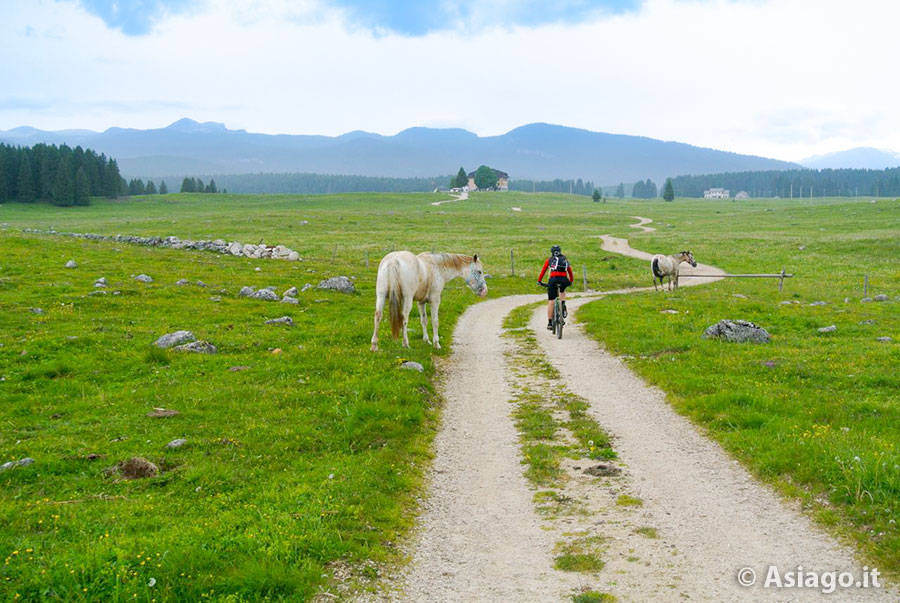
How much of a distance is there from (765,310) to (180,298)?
26.4 m

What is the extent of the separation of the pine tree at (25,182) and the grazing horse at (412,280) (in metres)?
144

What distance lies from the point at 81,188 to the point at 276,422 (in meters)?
149

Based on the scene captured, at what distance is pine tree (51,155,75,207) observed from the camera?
12975 centimetres

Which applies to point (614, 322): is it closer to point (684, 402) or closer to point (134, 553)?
point (684, 402)

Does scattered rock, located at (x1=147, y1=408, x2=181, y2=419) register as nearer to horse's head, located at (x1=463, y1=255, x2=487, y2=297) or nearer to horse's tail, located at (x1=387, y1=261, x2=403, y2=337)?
horse's tail, located at (x1=387, y1=261, x2=403, y2=337)

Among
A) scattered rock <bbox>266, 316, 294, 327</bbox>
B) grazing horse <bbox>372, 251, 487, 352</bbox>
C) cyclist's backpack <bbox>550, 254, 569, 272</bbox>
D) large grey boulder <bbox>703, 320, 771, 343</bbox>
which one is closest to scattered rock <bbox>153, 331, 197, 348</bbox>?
scattered rock <bbox>266, 316, 294, 327</bbox>

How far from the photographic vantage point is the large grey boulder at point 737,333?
19.5 meters

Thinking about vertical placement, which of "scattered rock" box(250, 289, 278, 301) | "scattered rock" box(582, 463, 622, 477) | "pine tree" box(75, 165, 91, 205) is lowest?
"scattered rock" box(582, 463, 622, 477)

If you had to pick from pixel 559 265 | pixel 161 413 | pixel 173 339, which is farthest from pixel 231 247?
pixel 161 413

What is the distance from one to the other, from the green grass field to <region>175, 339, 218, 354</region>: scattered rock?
1.42ft

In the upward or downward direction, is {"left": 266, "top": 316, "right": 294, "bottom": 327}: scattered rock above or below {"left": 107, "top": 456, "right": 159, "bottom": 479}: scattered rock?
above

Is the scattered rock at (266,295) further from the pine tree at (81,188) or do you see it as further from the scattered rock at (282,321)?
the pine tree at (81,188)

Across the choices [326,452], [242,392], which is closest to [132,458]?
[326,452]

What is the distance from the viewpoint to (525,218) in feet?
386
